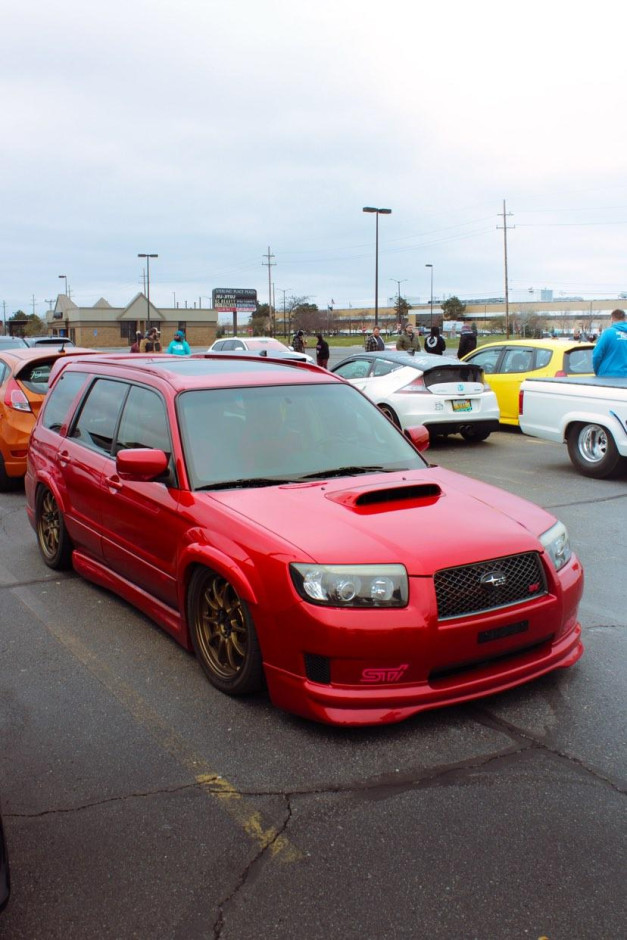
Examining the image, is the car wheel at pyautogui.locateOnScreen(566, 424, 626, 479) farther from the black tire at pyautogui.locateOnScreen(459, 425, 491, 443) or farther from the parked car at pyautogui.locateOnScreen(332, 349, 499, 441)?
the black tire at pyautogui.locateOnScreen(459, 425, 491, 443)

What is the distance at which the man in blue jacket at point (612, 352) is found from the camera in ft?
34.7

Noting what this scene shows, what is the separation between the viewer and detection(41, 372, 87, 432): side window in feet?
20.3

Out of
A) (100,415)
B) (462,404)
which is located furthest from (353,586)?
(462,404)

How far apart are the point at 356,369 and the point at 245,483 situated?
964cm

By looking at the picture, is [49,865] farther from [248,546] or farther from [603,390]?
[603,390]

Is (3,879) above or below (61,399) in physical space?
below

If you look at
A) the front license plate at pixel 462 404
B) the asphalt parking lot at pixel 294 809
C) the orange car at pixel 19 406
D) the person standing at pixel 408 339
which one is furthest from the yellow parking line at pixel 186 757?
the person standing at pixel 408 339

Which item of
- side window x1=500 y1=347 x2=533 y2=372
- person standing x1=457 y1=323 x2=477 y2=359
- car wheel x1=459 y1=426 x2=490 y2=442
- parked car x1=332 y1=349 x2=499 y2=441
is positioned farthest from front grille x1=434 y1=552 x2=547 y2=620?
person standing x1=457 y1=323 x2=477 y2=359

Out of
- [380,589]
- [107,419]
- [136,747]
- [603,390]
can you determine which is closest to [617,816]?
[380,589]

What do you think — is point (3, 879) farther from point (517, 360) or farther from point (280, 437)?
point (517, 360)

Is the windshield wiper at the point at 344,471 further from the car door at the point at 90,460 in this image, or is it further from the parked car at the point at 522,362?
the parked car at the point at 522,362

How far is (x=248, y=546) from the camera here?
3744 millimetres

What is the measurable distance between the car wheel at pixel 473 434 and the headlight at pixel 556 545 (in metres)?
9.01

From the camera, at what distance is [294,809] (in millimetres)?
3098
